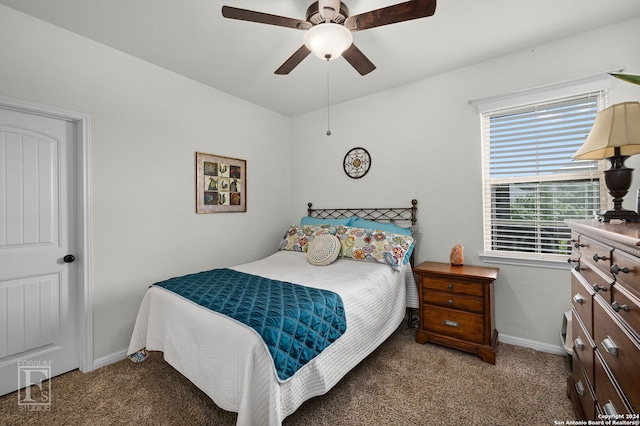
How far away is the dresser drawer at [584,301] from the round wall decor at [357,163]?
2.26 meters

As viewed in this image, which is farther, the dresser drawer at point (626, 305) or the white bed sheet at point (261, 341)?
the white bed sheet at point (261, 341)

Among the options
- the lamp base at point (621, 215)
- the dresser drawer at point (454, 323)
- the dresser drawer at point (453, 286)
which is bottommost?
the dresser drawer at point (454, 323)

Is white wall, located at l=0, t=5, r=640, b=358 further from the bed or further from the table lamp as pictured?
the table lamp

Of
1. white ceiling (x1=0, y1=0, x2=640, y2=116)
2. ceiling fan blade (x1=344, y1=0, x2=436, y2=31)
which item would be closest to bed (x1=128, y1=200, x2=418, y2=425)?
white ceiling (x1=0, y1=0, x2=640, y2=116)

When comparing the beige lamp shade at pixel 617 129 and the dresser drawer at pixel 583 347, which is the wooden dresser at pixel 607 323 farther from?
the beige lamp shade at pixel 617 129

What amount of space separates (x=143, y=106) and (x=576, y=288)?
367 cm

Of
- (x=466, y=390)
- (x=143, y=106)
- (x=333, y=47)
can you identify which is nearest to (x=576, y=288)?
(x=466, y=390)

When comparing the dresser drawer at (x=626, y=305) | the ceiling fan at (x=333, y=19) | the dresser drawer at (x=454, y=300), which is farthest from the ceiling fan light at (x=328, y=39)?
the dresser drawer at (x=454, y=300)

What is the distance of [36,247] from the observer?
217 centimetres

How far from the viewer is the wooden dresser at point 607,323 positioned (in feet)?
3.04

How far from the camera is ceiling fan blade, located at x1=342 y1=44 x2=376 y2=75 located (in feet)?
6.55

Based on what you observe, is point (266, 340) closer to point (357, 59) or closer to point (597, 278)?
point (597, 278)

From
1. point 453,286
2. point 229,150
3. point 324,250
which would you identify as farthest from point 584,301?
point 229,150

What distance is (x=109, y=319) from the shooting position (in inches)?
97.1
